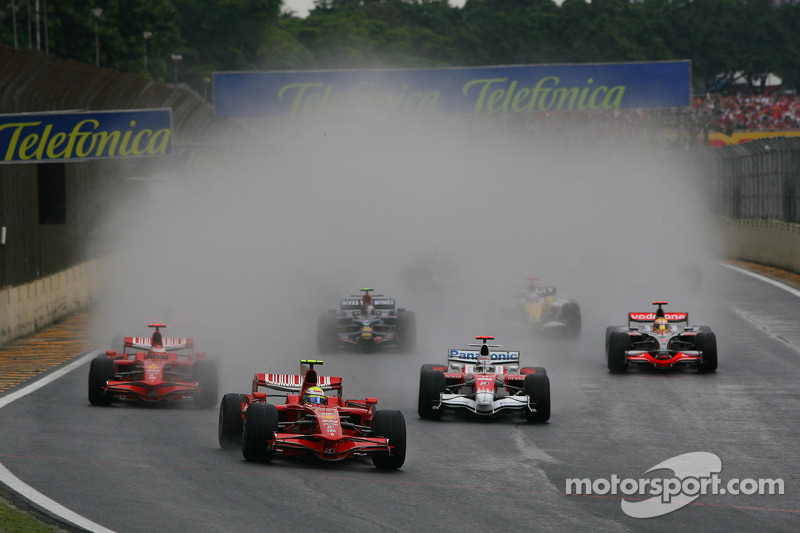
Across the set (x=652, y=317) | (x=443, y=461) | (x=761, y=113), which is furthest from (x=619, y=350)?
(x=761, y=113)

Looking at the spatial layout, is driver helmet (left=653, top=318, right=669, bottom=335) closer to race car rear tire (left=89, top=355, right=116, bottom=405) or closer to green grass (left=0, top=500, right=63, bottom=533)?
race car rear tire (left=89, top=355, right=116, bottom=405)

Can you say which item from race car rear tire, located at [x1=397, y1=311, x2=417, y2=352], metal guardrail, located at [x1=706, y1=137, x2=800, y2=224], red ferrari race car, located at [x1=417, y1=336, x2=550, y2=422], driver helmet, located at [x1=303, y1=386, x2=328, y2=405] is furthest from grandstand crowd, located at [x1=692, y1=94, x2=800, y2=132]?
driver helmet, located at [x1=303, y1=386, x2=328, y2=405]

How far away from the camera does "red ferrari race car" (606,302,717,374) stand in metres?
20.0

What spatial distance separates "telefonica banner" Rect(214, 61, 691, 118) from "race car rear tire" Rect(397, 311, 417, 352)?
30.0 m

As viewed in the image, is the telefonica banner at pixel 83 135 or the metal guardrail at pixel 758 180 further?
the metal guardrail at pixel 758 180

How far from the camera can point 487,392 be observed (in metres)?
16.3

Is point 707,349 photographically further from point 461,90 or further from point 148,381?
point 461,90

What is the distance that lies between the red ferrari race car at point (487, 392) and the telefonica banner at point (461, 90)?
36.4m

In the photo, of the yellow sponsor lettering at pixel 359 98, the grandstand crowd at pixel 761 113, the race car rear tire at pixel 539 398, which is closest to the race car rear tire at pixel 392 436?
the race car rear tire at pixel 539 398

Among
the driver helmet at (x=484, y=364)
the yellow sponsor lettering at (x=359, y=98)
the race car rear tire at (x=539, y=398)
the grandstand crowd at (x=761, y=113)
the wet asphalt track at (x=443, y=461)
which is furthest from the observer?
the grandstand crowd at (x=761, y=113)

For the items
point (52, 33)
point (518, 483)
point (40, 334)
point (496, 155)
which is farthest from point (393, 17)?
point (518, 483)

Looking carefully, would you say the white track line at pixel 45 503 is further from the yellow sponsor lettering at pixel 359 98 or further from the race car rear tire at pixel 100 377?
the yellow sponsor lettering at pixel 359 98

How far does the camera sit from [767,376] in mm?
19875

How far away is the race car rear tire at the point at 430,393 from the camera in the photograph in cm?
1619
